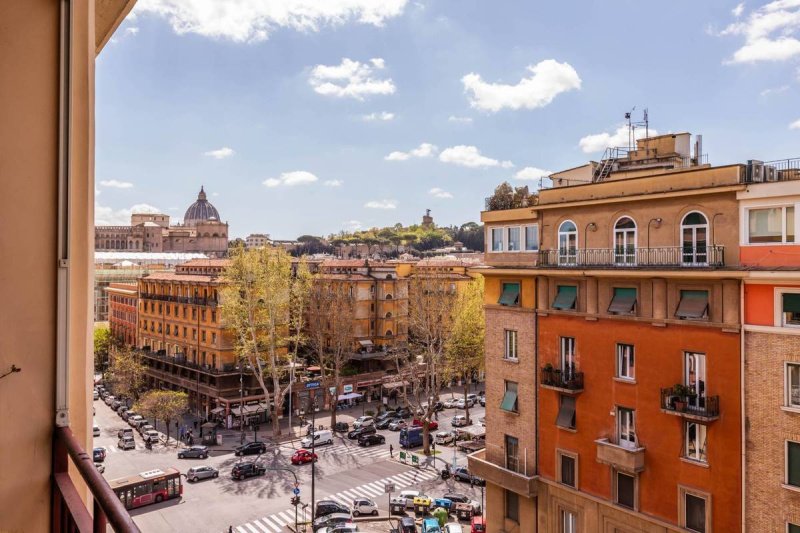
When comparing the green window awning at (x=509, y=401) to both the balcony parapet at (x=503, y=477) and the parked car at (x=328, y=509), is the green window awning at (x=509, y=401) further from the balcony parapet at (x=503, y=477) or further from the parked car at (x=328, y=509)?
the parked car at (x=328, y=509)

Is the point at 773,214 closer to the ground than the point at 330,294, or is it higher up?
higher up

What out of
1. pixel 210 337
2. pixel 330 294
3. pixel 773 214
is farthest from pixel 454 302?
pixel 773 214

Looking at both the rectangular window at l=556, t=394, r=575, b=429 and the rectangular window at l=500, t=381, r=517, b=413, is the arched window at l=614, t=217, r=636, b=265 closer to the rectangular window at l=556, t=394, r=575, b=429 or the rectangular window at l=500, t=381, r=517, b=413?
the rectangular window at l=556, t=394, r=575, b=429

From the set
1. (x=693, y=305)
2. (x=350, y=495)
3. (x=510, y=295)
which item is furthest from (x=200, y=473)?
(x=693, y=305)

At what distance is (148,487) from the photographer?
2527cm

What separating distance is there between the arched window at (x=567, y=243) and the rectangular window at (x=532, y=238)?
1.00m

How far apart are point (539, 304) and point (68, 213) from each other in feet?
52.4

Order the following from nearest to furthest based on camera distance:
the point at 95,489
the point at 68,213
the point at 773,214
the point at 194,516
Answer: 1. the point at 95,489
2. the point at 68,213
3. the point at 773,214
4. the point at 194,516

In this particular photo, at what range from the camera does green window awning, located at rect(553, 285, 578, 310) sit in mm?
16500

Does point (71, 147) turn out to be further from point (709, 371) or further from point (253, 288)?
point (253, 288)

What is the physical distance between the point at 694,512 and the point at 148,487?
2209 centimetres

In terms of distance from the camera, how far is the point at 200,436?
1412 inches

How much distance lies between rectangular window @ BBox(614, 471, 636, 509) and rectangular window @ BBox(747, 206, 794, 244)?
22.4ft

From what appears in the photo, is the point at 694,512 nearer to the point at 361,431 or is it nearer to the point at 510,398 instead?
the point at 510,398
